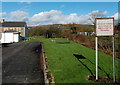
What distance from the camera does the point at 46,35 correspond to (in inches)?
3041

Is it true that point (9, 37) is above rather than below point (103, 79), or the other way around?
above

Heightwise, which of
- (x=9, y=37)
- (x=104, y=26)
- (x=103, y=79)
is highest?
(x=9, y=37)

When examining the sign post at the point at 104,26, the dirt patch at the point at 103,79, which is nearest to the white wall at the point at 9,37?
the dirt patch at the point at 103,79

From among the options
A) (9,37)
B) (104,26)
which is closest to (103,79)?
(104,26)

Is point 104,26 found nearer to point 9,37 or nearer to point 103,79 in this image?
point 103,79

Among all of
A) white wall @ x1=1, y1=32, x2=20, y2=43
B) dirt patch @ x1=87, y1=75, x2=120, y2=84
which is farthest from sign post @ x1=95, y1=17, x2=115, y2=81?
white wall @ x1=1, y1=32, x2=20, y2=43

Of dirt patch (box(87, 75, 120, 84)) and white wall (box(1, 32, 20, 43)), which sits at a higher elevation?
white wall (box(1, 32, 20, 43))

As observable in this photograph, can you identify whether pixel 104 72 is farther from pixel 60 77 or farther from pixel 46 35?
pixel 46 35

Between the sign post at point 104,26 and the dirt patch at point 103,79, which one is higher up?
the sign post at point 104,26

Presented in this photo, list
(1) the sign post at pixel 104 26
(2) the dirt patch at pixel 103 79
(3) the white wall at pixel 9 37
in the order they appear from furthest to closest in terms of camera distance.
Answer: (3) the white wall at pixel 9 37, (1) the sign post at pixel 104 26, (2) the dirt patch at pixel 103 79

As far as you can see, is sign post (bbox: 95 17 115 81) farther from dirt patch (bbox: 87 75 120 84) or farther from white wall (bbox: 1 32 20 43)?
white wall (bbox: 1 32 20 43)

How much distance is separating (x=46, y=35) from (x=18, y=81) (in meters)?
70.2

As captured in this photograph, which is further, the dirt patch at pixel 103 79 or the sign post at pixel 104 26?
→ the sign post at pixel 104 26

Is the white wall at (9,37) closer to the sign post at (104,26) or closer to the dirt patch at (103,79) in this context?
the dirt patch at (103,79)
